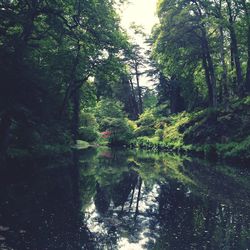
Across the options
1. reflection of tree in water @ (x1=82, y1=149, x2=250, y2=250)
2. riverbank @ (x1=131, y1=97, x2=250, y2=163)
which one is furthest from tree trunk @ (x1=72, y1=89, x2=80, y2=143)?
reflection of tree in water @ (x1=82, y1=149, x2=250, y2=250)

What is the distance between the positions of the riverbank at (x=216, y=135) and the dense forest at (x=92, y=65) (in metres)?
0.09

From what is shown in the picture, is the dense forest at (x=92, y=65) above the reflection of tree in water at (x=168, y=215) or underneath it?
above

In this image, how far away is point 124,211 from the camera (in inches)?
408

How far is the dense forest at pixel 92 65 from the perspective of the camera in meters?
16.0

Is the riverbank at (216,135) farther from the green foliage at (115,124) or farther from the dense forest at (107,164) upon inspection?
the green foliage at (115,124)

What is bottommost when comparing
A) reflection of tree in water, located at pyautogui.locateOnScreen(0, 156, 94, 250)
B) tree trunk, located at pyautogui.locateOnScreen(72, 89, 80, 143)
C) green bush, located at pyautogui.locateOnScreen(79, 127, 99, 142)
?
reflection of tree in water, located at pyautogui.locateOnScreen(0, 156, 94, 250)

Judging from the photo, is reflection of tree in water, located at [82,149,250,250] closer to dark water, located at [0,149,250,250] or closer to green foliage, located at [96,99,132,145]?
dark water, located at [0,149,250,250]

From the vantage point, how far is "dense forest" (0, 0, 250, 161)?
16.0 meters

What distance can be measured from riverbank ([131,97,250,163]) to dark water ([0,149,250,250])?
569 centimetres

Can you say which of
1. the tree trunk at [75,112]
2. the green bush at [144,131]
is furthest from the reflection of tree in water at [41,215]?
the green bush at [144,131]

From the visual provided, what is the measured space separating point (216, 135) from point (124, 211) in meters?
18.1

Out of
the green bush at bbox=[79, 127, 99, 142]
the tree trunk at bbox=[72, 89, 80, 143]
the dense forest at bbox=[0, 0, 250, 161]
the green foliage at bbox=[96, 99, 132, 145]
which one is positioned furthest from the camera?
the green bush at bbox=[79, 127, 99, 142]

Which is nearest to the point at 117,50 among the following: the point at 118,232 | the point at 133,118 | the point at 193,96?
the point at 118,232

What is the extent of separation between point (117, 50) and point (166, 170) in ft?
35.8
